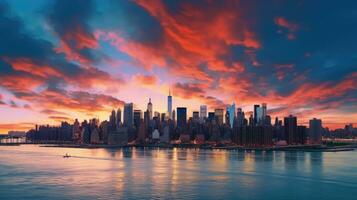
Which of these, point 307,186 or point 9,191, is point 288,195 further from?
point 9,191

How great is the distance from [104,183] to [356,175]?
7093 cm

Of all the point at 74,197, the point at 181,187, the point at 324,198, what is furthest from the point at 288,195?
the point at 74,197

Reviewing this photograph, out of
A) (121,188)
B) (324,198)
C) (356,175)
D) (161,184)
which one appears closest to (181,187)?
(161,184)

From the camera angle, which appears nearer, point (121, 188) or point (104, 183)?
point (121, 188)

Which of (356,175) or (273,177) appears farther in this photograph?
(356,175)

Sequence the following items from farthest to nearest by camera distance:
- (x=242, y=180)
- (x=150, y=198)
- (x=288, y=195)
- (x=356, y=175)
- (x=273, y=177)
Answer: (x=356, y=175) < (x=273, y=177) < (x=242, y=180) < (x=288, y=195) < (x=150, y=198)

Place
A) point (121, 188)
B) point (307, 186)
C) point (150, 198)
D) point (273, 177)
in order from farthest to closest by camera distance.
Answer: point (273, 177), point (307, 186), point (121, 188), point (150, 198)

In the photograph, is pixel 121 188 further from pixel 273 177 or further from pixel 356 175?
pixel 356 175

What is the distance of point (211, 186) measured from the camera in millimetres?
81438

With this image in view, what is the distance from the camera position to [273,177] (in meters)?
100

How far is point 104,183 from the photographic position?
86.0m

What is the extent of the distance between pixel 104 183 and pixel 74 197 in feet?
61.4

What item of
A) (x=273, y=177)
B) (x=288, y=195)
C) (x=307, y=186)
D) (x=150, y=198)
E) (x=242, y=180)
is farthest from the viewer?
(x=273, y=177)

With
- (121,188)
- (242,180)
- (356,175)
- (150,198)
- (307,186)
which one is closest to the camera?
Result: (150,198)
